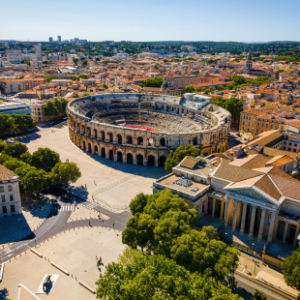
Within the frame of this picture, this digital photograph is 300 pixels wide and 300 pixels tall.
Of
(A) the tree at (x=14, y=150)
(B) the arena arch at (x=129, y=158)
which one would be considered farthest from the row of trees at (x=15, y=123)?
(B) the arena arch at (x=129, y=158)

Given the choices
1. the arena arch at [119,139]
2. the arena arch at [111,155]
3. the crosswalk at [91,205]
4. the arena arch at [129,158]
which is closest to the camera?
the crosswalk at [91,205]

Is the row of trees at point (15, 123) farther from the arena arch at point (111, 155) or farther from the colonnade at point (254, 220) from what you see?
the colonnade at point (254, 220)

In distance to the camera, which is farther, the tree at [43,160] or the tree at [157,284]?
the tree at [43,160]

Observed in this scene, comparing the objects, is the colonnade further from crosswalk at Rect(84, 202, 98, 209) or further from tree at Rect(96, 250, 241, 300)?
crosswalk at Rect(84, 202, 98, 209)

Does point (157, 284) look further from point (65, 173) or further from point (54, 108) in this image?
point (54, 108)

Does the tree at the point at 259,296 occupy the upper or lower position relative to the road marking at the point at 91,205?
upper

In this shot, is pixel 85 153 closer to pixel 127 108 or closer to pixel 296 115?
pixel 127 108

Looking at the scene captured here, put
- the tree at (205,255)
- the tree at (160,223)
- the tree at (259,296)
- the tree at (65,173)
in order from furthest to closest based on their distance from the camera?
the tree at (65,173), the tree at (160,223), the tree at (205,255), the tree at (259,296)
